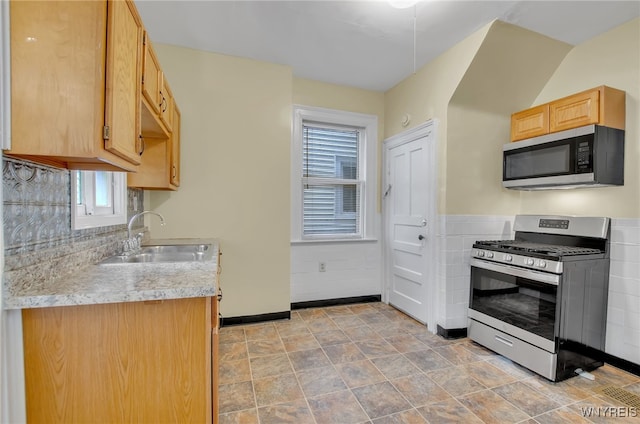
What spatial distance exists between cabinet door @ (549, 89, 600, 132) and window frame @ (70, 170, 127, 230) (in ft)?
10.9

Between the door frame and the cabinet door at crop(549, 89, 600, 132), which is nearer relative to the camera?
the cabinet door at crop(549, 89, 600, 132)

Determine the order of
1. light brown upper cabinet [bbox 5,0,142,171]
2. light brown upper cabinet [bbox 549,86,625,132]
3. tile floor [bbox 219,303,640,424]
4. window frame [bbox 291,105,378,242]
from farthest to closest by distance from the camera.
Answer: window frame [bbox 291,105,378,242], light brown upper cabinet [bbox 549,86,625,132], tile floor [bbox 219,303,640,424], light brown upper cabinet [bbox 5,0,142,171]

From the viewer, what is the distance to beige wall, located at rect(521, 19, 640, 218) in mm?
2213

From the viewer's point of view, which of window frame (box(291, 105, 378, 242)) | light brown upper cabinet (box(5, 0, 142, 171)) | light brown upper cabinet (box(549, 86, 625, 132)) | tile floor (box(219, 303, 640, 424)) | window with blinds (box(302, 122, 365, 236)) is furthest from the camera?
window with blinds (box(302, 122, 365, 236))

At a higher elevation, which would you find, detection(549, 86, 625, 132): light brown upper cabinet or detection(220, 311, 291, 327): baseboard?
detection(549, 86, 625, 132): light brown upper cabinet

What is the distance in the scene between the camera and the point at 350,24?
2.38m

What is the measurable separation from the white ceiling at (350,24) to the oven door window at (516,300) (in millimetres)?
1955

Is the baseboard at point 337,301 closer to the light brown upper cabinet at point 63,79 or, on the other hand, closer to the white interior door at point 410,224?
the white interior door at point 410,224

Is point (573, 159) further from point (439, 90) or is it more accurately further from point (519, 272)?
Result: point (439, 90)

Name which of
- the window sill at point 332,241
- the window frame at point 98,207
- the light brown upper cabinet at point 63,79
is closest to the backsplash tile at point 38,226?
the window frame at point 98,207

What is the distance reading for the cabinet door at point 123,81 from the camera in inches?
42.9

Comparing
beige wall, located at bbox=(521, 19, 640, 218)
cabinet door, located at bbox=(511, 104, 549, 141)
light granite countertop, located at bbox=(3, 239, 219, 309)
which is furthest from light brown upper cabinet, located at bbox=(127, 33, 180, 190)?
beige wall, located at bbox=(521, 19, 640, 218)

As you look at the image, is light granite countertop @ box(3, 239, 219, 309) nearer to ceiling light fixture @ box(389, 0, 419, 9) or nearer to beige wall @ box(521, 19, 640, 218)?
ceiling light fixture @ box(389, 0, 419, 9)

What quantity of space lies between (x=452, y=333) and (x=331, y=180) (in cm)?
203
